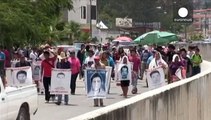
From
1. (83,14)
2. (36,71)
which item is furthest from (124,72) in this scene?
(83,14)

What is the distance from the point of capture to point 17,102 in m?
12.1

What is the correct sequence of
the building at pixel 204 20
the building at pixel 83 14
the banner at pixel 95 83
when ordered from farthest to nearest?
the building at pixel 204 20 < the building at pixel 83 14 < the banner at pixel 95 83

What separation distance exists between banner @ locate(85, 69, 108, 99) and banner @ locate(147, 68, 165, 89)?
1.71 m

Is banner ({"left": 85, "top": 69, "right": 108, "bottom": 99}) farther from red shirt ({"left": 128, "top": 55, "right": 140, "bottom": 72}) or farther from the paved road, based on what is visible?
red shirt ({"left": 128, "top": 55, "right": 140, "bottom": 72})

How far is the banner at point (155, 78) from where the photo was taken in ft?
61.8

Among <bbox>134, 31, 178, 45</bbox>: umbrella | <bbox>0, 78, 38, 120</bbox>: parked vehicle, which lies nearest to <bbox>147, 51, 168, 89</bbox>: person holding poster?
<bbox>0, 78, 38, 120</bbox>: parked vehicle

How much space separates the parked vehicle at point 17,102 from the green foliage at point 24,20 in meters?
14.7

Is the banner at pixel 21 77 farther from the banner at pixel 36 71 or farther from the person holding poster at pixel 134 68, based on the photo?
the person holding poster at pixel 134 68

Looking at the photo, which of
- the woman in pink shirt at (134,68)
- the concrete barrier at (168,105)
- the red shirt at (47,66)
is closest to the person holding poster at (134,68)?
the woman in pink shirt at (134,68)

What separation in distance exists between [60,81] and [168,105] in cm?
1022

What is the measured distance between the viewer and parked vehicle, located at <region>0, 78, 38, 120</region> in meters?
11.4

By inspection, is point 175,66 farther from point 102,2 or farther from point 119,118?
point 102,2

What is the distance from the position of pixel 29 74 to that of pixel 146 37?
901 inches

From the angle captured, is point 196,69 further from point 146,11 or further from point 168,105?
point 146,11
